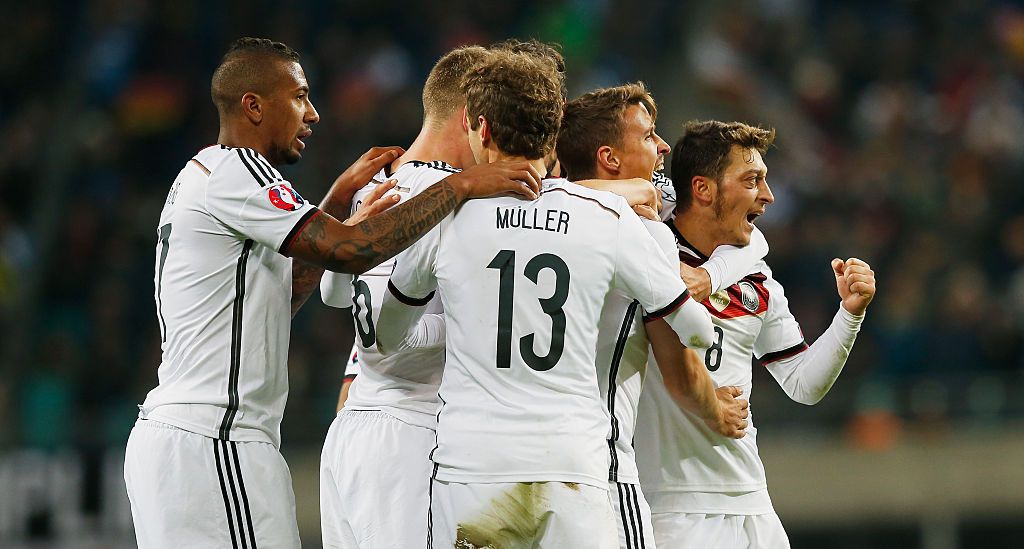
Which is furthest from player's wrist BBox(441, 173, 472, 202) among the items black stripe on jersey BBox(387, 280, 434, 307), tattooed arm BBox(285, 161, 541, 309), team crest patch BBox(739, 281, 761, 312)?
team crest patch BBox(739, 281, 761, 312)

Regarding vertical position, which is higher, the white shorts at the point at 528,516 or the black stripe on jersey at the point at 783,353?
the black stripe on jersey at the point at 783,353

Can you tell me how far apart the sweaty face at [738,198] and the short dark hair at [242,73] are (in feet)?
5.30

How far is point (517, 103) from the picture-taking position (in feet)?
13.5

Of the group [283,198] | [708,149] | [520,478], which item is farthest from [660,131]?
[520,478]

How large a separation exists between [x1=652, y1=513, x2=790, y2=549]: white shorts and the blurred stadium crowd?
565 cm

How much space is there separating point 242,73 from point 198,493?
4.58 feet

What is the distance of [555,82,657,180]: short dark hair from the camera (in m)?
4.68

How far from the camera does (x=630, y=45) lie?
14.5 m

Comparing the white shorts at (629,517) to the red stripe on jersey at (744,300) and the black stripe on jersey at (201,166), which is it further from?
the black stripe on jersey at (201,166)

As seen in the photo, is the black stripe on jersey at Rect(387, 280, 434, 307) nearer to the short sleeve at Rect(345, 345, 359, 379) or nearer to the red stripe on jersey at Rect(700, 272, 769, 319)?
the short sleeve at Rect(345, 345, 359, 379)

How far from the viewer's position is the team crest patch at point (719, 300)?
16.5 feet

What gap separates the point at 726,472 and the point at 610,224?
1319mm

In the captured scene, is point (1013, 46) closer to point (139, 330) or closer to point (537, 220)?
point (139, 330)

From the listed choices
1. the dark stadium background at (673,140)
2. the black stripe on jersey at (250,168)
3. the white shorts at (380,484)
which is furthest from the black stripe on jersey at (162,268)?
the dark stadium background at (673,140)
